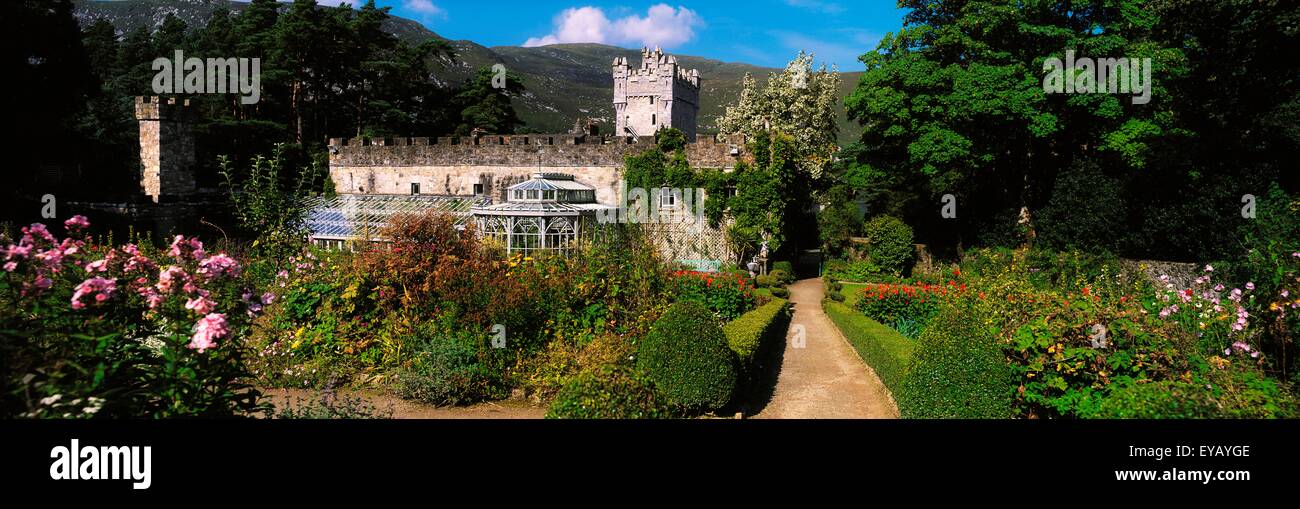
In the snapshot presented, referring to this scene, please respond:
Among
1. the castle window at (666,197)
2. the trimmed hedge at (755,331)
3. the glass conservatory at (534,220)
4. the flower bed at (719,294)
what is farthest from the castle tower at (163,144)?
the trimmed hedge at (755,331)

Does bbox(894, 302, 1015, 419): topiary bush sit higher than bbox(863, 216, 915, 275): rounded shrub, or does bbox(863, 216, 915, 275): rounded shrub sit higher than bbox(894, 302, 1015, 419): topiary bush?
bbox(863, 216, 915, 275): rounded shrub

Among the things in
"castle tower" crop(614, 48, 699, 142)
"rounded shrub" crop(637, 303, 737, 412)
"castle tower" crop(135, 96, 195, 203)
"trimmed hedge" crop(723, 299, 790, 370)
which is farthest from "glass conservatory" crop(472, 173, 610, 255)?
"castle tower" crop(614, 48, 699, 142)

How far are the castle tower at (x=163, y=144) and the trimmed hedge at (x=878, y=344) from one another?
2584 centimetres

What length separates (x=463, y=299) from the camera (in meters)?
10.4

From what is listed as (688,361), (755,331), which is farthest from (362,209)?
(688,361)

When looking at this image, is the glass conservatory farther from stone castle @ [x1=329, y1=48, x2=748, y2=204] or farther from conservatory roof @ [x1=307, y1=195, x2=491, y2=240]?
stone castle @ [x1=329, y1=48, x2=748, y2=204]

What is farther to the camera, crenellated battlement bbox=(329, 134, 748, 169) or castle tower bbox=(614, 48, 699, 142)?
castle tower bbox=(614, 48, 699, 142)

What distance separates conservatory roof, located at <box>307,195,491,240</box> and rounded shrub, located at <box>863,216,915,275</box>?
46.1 feet

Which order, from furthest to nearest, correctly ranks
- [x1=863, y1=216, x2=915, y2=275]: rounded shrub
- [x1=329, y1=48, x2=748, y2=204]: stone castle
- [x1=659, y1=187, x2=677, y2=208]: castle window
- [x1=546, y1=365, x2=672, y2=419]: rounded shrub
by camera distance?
1. [x1=329, y1=48, x2=748, y2=204]: stone castle
2. [x1=659, y1=187, x2=677, y2=208]: castle window
3. [x1=863, y1=216, x2=915, y2=275]: rounded shrub
4. [x1=546, y1=365, x2=672, y2=419]: rounded shrub

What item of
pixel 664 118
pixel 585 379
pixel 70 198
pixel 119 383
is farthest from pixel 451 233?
pixel 664 118

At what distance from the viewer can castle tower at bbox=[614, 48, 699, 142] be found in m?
56.1

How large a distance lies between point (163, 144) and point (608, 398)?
91.4ft

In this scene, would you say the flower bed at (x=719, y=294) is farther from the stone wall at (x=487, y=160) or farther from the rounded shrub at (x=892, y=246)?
the rounded shrub at (x=892, y=246)
